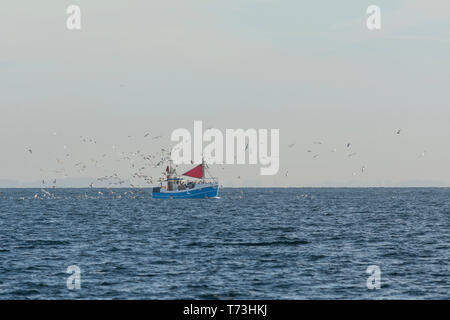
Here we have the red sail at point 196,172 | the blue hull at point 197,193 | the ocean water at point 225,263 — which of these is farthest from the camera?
the blue hull at point 197,193

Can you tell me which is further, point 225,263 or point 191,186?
point 191,186

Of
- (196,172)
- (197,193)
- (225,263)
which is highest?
(196,172)

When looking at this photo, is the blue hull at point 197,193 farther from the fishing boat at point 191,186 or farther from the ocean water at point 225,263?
the ocean water at point 225,263

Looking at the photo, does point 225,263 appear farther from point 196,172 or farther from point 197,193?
point 197,193

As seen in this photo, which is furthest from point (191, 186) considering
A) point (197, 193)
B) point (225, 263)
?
point (225, 263)

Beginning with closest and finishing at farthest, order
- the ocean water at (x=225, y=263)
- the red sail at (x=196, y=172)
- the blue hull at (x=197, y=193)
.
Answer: the ocean water at (x=225, y=263) → the red sail at (x=196, y=172) → the blue hull at (x=197, y=193)

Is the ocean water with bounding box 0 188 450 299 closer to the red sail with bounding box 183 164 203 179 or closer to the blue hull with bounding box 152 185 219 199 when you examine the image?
the red sail with bounding box 183 164 203 179

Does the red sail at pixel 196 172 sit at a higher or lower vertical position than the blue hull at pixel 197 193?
higher

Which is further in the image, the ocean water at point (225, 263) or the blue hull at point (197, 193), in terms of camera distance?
the blue hull at point (197, 193)

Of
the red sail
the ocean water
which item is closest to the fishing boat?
the red sail

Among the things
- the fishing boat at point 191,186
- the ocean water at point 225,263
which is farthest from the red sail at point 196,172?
the ocean water at point 225,263

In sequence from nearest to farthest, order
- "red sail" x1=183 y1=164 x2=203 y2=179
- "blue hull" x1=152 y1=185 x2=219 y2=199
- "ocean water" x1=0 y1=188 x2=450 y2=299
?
"ocean water" x1=0 y1=188 x2=450 y2=299
"red sail" x1=183 y1=164 x2=203 y2=179
"blue hull" x1=152 y1=185 x2=219 y2=199
